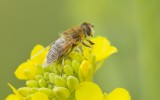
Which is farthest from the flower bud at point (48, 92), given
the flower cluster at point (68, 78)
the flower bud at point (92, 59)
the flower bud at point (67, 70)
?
the flower bud at point (92, 59)

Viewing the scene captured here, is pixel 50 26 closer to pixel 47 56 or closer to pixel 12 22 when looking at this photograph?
pixel 12 22

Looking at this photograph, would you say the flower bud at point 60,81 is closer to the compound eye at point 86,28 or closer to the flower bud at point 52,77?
the flower bud at point 52,77

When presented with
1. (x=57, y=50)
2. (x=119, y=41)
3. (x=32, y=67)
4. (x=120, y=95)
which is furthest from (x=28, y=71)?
(x=119, y=41)

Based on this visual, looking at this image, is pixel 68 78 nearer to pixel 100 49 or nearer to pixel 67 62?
pixel 67 62

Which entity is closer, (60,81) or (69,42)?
(60,81)

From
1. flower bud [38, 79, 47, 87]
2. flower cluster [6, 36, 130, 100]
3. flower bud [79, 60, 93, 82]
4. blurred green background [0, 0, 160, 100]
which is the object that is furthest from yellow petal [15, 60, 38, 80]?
blurred green background [0, 0, 160, 100]

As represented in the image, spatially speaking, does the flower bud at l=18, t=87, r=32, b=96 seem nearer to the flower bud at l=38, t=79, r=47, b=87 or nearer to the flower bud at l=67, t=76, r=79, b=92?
the flower bud at l=38, t=79, r=47, b=87
